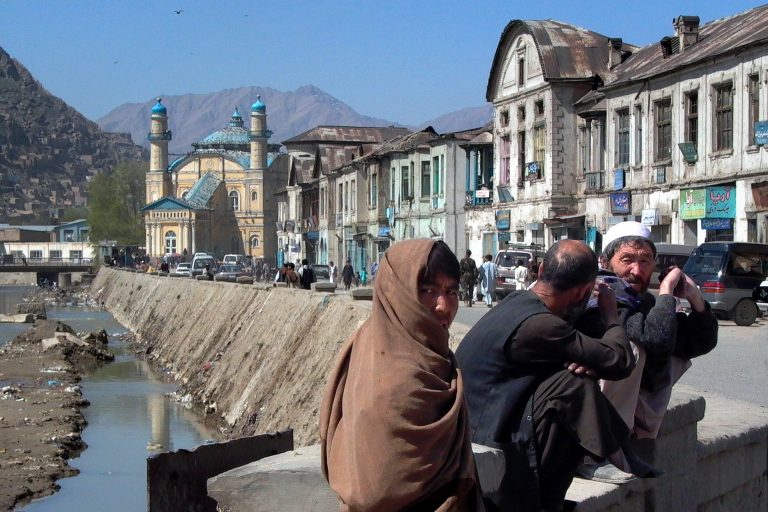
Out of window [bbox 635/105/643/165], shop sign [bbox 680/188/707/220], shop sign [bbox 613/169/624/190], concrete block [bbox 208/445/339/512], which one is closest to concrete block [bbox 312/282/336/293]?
shop sign [bbox 680/188/707/220]

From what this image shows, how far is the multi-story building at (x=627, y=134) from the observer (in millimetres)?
30703

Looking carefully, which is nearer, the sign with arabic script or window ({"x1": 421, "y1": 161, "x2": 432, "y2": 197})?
the sign with arabic script

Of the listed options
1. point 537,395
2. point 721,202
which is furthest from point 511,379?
point 721,202

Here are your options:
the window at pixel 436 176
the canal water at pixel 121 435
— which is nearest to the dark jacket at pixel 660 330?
the canal water at pixel 121 435

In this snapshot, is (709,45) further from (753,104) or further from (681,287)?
(681,287)

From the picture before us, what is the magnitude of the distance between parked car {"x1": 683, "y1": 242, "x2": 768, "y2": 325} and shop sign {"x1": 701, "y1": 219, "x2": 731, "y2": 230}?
4.88 metres

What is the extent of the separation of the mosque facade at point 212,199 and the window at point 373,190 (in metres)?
61.1

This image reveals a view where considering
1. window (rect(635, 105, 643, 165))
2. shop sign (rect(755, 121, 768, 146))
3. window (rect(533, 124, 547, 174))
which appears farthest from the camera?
window (rect(533, 124, 547, 174))

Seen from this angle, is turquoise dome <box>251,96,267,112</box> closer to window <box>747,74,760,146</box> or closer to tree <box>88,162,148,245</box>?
tree <box>88,162,148,245</box>

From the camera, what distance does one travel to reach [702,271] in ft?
85.7

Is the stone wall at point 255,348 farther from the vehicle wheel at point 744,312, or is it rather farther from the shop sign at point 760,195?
the shop sign at point 760,195

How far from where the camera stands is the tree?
14050 cm

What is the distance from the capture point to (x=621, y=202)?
123 ft

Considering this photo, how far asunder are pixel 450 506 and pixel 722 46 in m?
29.6
